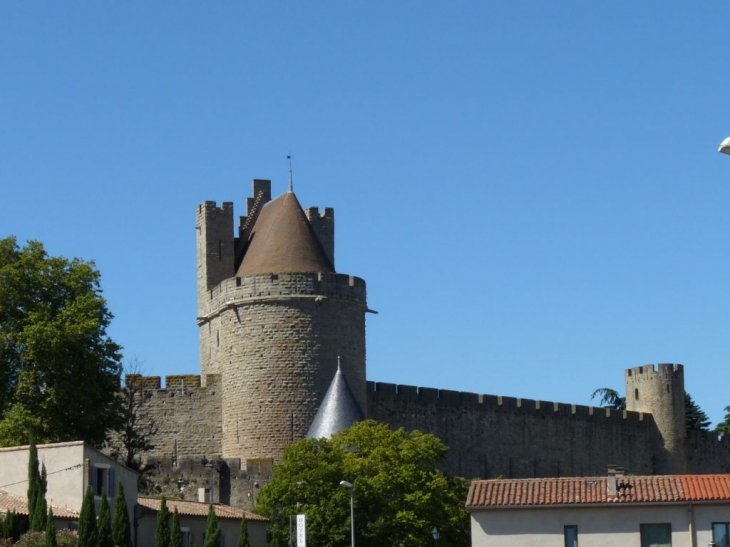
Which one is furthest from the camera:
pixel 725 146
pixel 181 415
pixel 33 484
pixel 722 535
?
pixel 181 415

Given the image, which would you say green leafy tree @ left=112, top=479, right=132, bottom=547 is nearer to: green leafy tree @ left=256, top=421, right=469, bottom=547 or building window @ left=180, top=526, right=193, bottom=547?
building window @ left=180, top=526, right=193, bottom=547

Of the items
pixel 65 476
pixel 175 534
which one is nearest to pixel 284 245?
pixel 65 476

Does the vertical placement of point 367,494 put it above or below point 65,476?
below

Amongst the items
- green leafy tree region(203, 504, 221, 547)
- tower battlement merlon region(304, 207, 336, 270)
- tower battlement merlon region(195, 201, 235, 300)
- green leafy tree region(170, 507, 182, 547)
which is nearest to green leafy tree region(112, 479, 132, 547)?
green leafy tree region(170, 507, 182, 547)

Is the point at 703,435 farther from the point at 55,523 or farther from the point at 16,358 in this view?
the point at 55,523

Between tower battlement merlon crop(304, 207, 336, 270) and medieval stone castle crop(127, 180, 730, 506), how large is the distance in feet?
0.10

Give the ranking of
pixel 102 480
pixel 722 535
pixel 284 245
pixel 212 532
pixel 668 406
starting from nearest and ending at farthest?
pixel 722 535 → pixel 212 532 → pixel 102 480 → pixel 284 245 → pixel 668 406

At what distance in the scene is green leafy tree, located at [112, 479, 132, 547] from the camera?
44.5 metres

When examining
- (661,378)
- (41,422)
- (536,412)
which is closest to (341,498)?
(41,422)

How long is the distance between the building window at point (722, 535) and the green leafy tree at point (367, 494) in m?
9.31

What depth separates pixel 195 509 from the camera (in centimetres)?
5025

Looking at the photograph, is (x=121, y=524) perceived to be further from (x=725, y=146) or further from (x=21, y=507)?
(x=725, y=146)

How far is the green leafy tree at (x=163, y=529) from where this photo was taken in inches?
1804

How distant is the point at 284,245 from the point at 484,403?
38.7 feet
